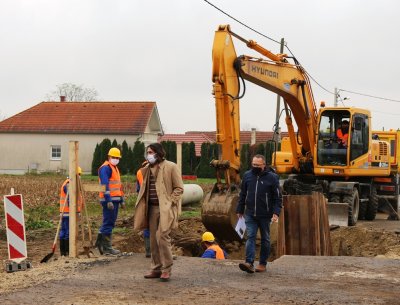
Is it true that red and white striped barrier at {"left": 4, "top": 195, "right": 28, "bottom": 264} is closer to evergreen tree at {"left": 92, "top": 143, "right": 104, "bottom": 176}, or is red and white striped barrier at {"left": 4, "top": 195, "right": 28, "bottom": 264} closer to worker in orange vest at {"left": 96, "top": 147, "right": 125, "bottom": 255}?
worker in orange vest at {"left": 96, "top": 147, "right": 125, "bottom": 255}

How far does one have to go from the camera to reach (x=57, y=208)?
2314 cm

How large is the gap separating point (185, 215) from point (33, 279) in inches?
463

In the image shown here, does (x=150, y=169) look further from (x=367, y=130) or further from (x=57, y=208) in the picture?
(x=57, y=208)

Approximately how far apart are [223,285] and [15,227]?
356cm

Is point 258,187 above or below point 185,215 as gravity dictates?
above

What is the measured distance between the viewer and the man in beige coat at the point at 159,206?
9.40 meters

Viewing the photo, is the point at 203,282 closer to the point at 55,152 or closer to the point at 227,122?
the point at 227,122

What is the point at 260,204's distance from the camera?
1015cm

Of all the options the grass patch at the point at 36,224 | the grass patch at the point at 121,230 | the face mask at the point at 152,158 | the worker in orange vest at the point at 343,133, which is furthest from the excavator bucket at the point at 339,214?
the face mask at the point at 152,158

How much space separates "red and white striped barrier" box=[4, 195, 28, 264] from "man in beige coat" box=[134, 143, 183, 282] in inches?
87.5

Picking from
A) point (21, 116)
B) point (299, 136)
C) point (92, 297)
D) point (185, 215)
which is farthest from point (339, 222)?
point (21, 116)

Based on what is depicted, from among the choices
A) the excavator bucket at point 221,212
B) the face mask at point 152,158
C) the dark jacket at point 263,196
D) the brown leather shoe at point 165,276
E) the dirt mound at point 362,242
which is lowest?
the dirt mound at point 362,242

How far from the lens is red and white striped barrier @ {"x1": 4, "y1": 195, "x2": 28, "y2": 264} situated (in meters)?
10.7

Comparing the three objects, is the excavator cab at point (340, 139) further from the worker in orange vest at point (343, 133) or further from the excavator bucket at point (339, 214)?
the excavator bucket at point (339, 214)
